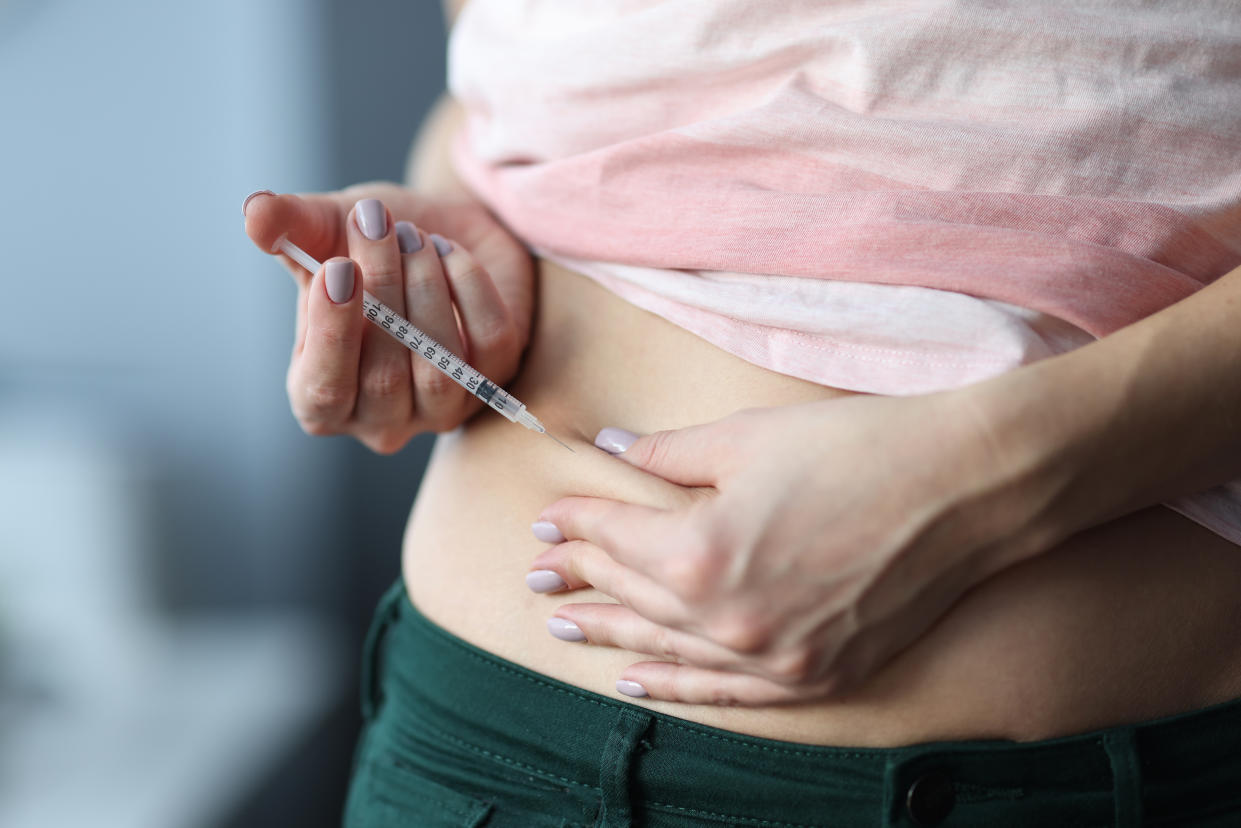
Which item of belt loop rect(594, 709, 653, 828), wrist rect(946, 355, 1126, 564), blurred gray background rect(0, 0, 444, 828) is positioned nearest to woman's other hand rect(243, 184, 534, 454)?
belt loop rect(594, 709, 653, 828)

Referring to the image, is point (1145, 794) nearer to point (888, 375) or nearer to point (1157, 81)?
point (888, 375)

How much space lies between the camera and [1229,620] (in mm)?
763

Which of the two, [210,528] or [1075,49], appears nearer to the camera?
[1075,49]

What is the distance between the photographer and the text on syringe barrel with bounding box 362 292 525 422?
0.86m

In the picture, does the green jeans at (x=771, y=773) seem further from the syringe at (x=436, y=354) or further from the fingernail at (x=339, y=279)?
the fingernail at (x=339, y=279)

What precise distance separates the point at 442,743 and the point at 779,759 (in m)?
0.34

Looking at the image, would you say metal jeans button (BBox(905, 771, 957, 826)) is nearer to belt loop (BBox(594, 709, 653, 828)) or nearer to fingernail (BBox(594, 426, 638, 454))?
belt loop (BBox(594, 709, 653, 828))

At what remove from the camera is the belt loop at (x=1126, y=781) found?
0.72 meters

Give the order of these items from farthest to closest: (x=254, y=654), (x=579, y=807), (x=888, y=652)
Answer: (x=254, y=654), (x=579, y=807), (x=888, y=652)

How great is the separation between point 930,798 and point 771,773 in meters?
0.12

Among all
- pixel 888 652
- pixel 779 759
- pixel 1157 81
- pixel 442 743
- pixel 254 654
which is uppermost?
pixel 1157 81

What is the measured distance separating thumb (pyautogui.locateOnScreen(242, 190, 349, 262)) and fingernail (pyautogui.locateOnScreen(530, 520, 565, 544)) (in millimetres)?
341

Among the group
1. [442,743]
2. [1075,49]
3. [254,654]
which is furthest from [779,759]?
[254,654]

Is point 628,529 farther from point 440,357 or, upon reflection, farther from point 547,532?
point 440,357
